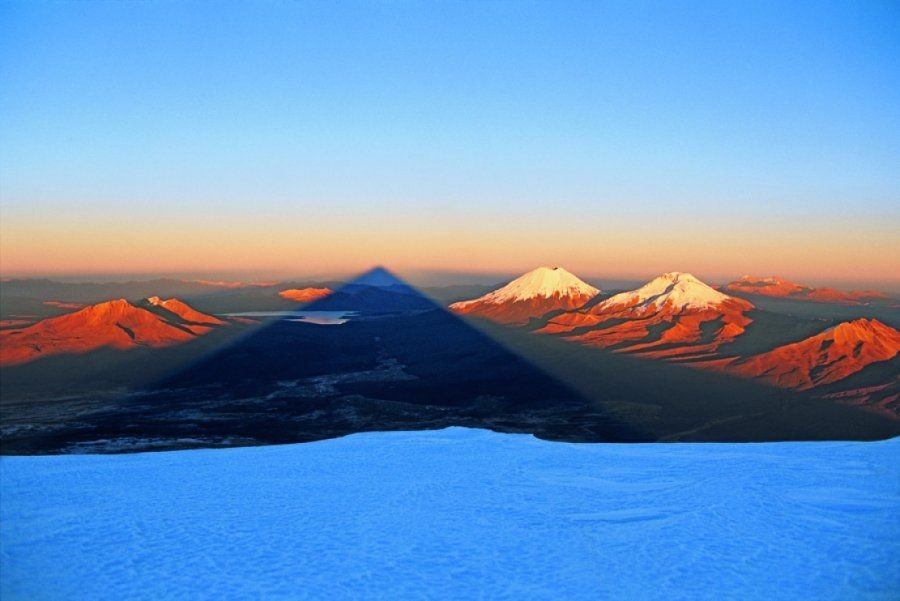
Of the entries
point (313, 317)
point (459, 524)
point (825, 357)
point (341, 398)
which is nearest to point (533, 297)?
point (313, 317)

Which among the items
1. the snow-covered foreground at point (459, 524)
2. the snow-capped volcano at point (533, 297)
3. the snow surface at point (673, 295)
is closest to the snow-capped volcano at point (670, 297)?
the snow surface at point (673, 295)

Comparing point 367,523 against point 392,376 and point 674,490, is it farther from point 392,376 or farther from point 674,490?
point 392,376

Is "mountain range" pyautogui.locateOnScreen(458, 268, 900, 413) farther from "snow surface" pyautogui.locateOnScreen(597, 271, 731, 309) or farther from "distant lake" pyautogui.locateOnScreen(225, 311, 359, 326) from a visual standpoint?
"distant lake" pyautogui.locateOnScreen(225, 311, 359, 326)

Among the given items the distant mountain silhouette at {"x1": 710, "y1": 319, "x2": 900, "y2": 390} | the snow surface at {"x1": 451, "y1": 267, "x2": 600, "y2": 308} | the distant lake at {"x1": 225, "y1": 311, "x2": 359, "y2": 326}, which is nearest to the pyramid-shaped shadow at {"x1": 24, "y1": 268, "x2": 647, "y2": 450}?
the distant mountain silhouette at {"x1": 710, "y1": 319, "x2": 900, "y2": 390}

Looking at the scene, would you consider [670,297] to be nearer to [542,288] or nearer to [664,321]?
[664,321]

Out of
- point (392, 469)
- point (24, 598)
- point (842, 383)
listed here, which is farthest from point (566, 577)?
point (842, 383)

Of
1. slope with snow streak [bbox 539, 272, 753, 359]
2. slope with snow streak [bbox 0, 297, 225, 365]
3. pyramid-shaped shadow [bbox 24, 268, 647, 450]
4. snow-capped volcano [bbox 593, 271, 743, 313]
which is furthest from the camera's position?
snow-capped volcano [bbox 593, 271, 743, 313]
